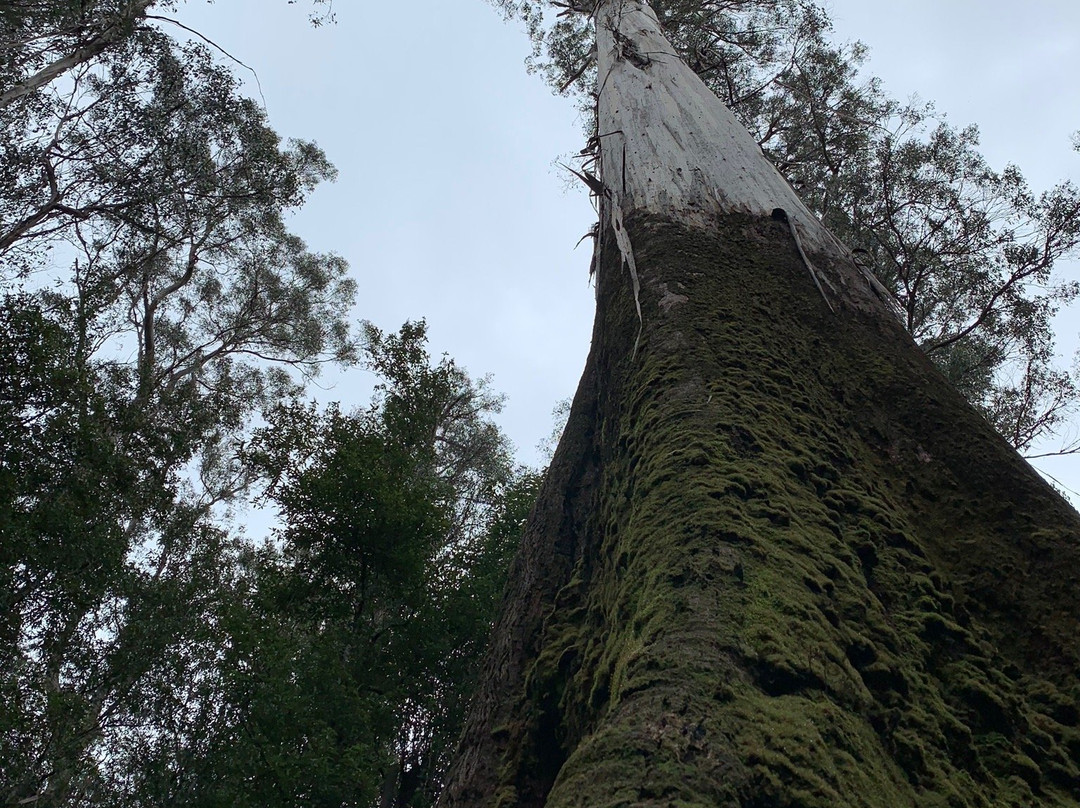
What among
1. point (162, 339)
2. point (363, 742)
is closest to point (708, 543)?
point (363, 742)

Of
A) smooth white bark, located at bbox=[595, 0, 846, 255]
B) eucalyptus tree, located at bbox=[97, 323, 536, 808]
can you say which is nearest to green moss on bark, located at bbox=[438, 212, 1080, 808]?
smooth white bark, located at bbox=[595, 0, 846, 255]

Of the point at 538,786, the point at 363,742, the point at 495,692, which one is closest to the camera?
the point at 538,786

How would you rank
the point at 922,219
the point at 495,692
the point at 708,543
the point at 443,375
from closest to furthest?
the point at 708,543
the point at 495,692
the point at 443,375
the point at 922,219

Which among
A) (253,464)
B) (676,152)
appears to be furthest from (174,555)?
(676,152)

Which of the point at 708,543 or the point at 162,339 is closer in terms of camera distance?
the point at 708,543

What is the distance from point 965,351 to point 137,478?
34.3 feet

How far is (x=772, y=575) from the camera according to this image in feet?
4.83

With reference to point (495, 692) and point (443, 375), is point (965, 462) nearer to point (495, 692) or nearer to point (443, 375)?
point (495, 692)

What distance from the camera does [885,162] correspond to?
34.4ft

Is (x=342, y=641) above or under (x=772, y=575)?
above

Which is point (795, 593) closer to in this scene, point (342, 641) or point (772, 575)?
point (772, 575)

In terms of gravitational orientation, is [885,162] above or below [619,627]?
above

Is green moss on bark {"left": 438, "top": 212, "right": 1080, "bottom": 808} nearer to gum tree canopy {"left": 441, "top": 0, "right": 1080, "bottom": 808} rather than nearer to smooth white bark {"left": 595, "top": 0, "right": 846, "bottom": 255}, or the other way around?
gum tree canopy {"left": 441, "top": 0, "right": 1080, "bottom": 808}

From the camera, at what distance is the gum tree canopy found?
1.19 m
